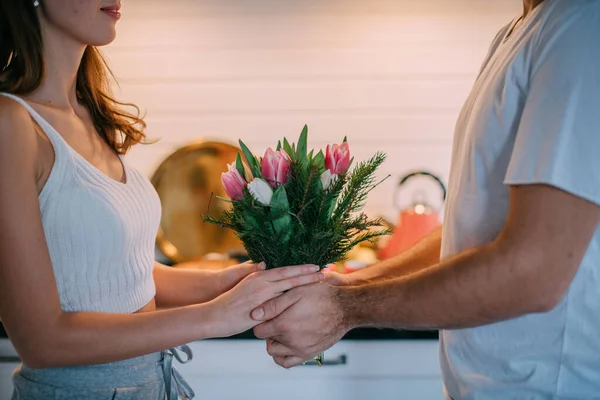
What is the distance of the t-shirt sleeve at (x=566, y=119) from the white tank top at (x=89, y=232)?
0.73m

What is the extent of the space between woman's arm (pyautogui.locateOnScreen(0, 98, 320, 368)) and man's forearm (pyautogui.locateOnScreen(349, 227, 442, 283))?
411 mm

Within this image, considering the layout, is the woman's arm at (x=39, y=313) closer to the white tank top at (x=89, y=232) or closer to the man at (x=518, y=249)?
the white tank top at (x=89, y=232)

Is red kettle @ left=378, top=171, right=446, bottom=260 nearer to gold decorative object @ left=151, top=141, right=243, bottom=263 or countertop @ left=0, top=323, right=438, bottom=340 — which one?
countertop @ left=0, top=323, right=438, bottom=340

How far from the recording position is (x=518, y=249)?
3.30 feet

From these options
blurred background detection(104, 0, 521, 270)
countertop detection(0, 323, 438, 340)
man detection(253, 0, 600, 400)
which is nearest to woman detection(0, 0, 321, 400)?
man detection(253, 0, 600, 400)

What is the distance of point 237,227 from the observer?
1.32 meters

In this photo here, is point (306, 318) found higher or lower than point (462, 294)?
lower

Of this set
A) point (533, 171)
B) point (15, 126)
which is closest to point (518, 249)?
point (533, 171)

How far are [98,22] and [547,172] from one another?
2.90 ft

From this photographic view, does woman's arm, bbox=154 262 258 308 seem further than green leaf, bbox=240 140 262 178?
Yes

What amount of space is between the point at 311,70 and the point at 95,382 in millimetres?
1607

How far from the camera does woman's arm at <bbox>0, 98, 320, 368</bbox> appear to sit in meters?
1.12

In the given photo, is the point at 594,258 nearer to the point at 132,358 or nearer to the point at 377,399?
the point at 132,358

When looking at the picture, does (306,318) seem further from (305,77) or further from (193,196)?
(305,77)
